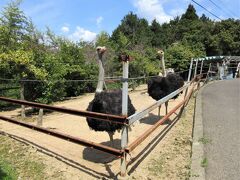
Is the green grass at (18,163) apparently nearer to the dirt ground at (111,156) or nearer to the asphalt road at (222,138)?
the dirt ground at (111,156)

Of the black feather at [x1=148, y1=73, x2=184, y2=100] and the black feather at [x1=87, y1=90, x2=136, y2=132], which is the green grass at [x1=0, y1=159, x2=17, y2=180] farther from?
the black feather at [x1=148, y1=73, x2=184, y2=100]

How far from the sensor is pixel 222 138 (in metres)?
8.20

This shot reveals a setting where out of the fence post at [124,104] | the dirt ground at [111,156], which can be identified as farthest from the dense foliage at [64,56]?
the fence post at [124,104]

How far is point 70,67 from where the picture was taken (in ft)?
64.7

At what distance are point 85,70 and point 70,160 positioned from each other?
14840mm

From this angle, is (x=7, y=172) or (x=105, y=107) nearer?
(x=7, y=172)

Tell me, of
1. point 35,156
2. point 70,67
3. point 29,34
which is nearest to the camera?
point 35,156

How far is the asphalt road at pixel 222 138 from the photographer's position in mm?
6142

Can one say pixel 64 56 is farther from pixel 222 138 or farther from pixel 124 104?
pixel 124 104

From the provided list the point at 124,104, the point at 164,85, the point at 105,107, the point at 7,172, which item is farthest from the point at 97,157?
the point at 164,85

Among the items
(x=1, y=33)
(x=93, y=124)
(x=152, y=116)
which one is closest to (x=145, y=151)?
(x=93, y=124)

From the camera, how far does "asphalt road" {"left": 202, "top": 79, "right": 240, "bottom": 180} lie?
242 inches

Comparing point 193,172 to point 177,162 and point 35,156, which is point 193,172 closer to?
point 177,162

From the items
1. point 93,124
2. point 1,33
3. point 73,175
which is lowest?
point 73,175
